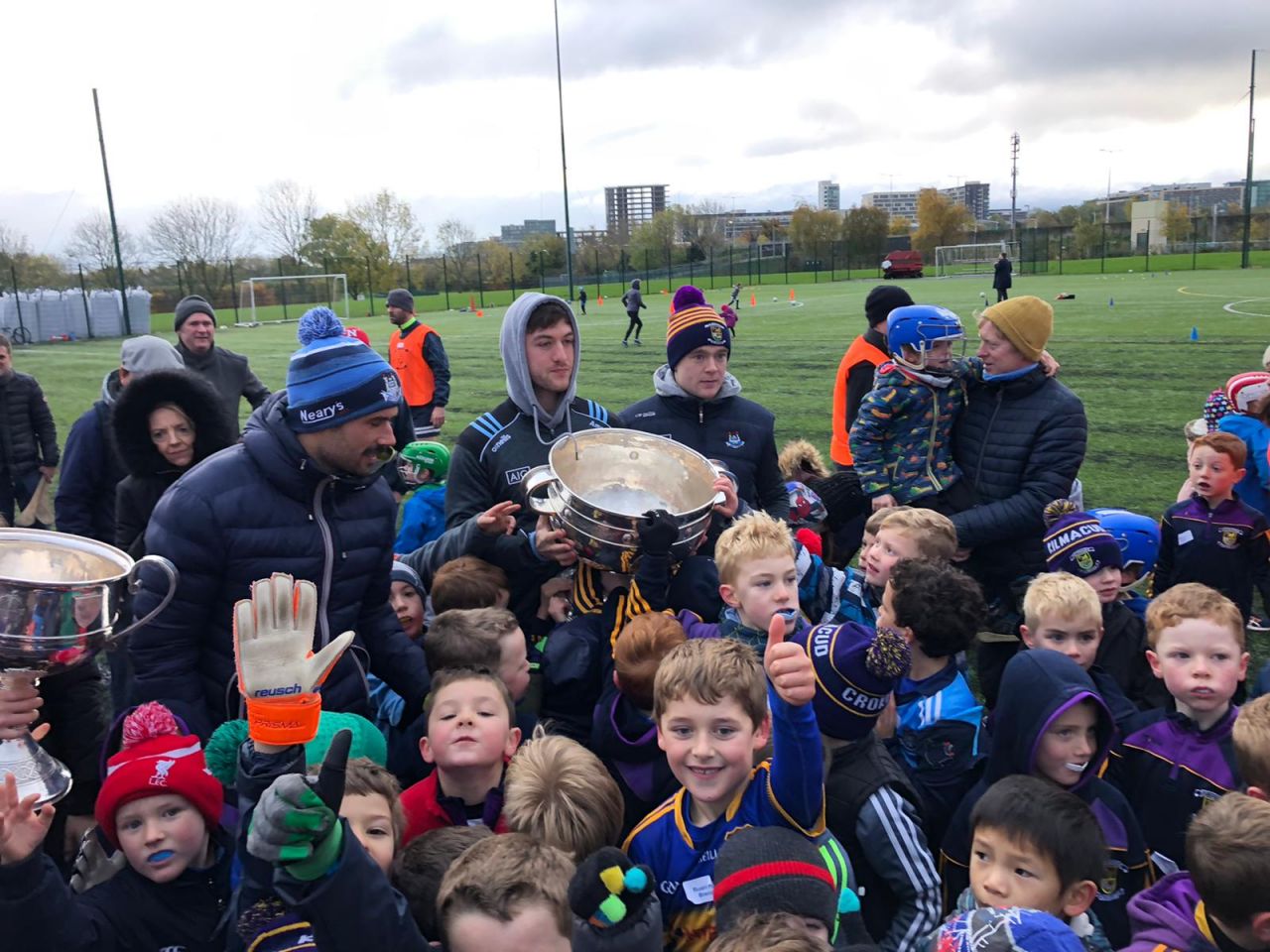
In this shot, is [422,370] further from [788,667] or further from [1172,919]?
[1172,919]

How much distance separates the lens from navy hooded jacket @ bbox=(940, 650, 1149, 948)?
2.60 metres

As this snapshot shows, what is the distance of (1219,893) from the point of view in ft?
6.28

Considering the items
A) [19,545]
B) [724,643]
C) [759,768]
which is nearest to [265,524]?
[19,545]

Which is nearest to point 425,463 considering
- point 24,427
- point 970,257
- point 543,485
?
point 543,485

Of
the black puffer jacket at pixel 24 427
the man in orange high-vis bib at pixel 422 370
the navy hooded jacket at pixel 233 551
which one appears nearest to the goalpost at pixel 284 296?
the man in orange high-vis bib at pixel 422 370

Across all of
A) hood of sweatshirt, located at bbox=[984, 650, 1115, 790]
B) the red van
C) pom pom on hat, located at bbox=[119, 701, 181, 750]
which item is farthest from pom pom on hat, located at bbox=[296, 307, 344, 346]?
the red van

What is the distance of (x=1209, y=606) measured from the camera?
3.03 m

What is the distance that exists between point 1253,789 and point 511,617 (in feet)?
6.61

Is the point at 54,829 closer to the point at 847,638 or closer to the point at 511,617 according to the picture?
the point at 511,617

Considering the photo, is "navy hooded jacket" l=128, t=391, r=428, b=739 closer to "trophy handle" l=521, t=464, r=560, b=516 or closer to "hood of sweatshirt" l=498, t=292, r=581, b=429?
"trophy handle" l=521, t=464, r=560, b=516

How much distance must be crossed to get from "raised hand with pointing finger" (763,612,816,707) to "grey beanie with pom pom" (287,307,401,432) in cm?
114

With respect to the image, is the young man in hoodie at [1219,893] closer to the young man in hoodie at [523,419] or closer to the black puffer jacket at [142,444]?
the young man in hoodie at [523,419]

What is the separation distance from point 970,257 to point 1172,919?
215 feet

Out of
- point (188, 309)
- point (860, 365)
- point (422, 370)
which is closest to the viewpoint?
point (860, 365)
